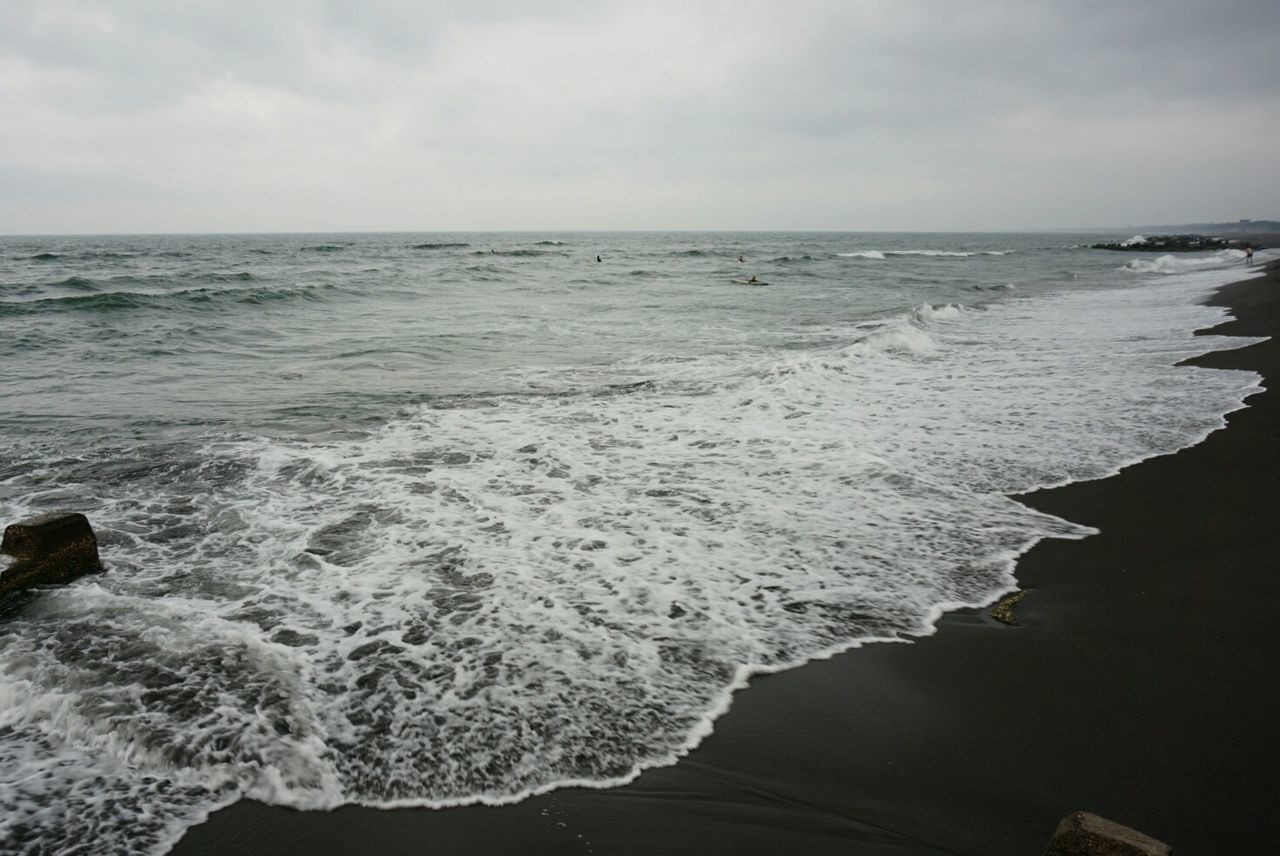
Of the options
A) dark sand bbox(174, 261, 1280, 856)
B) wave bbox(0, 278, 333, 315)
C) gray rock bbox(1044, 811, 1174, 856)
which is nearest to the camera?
gray rock bbox(1044, 811, 1174, 856)

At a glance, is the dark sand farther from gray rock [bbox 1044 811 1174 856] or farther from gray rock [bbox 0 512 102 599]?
gray rock [bbox 0 512 102 599]

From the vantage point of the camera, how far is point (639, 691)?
3.66m

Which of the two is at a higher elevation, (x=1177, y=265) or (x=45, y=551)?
(x=1177, y=265)

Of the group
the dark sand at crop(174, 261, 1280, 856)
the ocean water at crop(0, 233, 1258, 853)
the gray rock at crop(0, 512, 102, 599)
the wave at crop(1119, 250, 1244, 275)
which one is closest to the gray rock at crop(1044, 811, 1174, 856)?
the dark sand at crop(174, 261, 1280, 856)

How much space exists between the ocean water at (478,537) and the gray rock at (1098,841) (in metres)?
1.64

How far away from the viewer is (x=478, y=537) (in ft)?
18.4

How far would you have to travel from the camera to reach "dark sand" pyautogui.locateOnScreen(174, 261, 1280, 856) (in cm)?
278

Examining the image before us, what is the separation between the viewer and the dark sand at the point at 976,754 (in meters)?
2.78

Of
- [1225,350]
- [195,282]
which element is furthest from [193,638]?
[195,282]

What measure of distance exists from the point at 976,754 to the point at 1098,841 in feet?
3.99

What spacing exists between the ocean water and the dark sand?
7.2 inches

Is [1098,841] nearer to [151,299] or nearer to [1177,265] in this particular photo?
[151,299]

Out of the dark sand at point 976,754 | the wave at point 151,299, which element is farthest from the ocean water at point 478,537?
the wave at point 151,299

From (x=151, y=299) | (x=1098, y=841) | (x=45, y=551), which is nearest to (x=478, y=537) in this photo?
(x=45, y=551)
